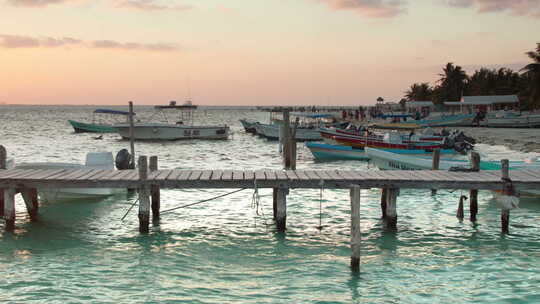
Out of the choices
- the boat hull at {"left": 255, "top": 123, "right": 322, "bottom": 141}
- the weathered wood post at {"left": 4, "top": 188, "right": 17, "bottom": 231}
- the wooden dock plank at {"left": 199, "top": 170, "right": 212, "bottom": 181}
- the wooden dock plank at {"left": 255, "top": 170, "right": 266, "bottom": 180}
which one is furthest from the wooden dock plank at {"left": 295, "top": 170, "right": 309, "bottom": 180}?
the boat hull at {"left": 255, "top": 123, "right": 322, "bottom": 141}

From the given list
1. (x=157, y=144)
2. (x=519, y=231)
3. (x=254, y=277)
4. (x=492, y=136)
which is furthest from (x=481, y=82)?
(x=254, y=277)

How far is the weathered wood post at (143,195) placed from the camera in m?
13.0

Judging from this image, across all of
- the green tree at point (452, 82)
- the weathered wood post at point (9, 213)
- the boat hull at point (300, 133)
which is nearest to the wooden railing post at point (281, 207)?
the weathered wood post at point (9, 213)

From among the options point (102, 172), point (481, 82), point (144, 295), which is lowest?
point (144, 295)

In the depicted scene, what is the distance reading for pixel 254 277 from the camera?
1080 centimetres

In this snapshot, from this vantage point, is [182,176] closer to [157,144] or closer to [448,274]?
[448,274]

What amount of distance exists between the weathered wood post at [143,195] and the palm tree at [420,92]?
109287mm

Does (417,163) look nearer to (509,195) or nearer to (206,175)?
(509,195)

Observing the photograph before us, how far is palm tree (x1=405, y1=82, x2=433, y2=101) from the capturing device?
386 feet

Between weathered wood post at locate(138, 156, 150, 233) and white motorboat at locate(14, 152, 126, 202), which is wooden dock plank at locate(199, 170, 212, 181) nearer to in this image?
weathered wood post at locate(138, 156, 150, 233)

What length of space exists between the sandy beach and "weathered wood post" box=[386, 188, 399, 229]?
1013 inches

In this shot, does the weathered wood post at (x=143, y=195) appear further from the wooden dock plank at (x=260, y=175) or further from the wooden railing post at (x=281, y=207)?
the wooden railing post at (x=281, y=207)

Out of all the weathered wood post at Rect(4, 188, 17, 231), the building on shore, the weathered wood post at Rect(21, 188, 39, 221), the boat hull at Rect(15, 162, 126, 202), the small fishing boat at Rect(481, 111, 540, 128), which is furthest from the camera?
the building on shore

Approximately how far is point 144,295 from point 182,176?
13.3 ft
